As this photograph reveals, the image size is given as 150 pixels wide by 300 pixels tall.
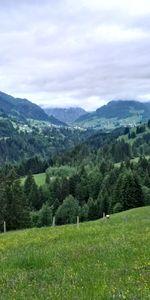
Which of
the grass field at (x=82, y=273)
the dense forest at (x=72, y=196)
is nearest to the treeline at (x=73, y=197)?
the dense forest at (x=72, y=196)

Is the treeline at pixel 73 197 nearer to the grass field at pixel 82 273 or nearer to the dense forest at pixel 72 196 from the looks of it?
the dense forest at pixel 72 196

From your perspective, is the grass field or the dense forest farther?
the dense forest

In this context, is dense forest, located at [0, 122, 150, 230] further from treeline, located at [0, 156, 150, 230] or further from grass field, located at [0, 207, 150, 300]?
grass field, located at [0, 207, 150, 300]

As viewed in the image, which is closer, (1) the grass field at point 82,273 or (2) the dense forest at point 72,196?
(1) the grass field at point 82,273

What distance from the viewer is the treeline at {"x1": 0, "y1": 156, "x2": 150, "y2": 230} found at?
97.2 meters

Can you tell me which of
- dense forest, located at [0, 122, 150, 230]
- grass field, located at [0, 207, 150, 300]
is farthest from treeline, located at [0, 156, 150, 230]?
grass field, located at [0, 207, 150, 300]

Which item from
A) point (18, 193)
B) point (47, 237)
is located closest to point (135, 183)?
point (18, 193)

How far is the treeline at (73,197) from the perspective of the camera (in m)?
97.2

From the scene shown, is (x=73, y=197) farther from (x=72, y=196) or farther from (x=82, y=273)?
(x=82, y=273)

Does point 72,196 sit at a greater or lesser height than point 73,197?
greater

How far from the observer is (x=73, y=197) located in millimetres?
175500

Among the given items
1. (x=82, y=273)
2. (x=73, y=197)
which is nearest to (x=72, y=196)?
(x=73, y=197)

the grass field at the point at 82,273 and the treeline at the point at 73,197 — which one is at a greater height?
the grass field at the point at 82,273

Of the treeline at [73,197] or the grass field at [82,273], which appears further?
the treeline at [73,197]
